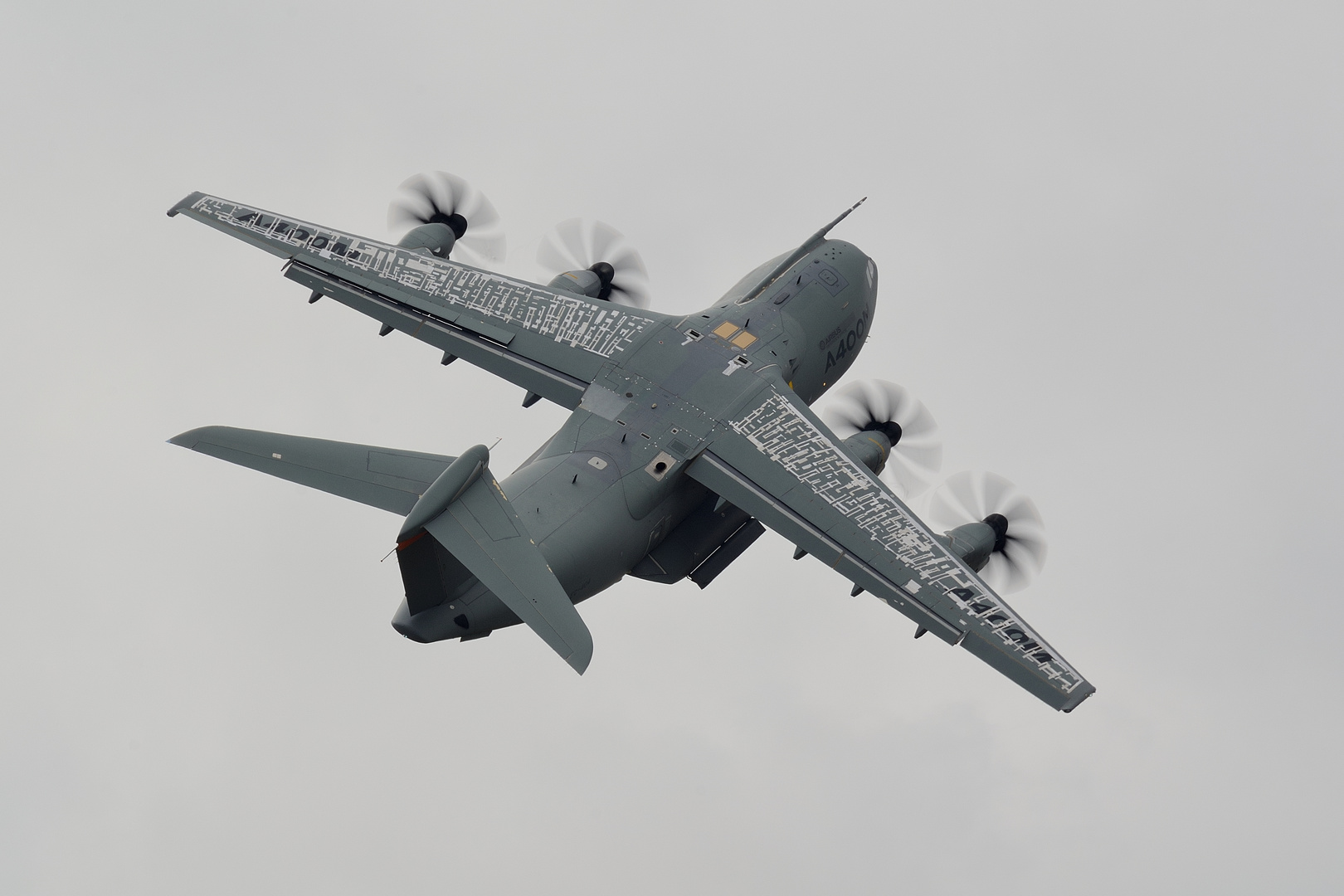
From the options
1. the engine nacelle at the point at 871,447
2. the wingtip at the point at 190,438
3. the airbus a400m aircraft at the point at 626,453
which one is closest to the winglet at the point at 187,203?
the airbus a400m aircraft at the point at 626,453

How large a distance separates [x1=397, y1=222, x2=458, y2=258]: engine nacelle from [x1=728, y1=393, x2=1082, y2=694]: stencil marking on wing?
420 inches

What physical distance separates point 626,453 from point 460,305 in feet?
22.8

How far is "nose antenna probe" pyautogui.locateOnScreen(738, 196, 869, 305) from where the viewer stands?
47.9m

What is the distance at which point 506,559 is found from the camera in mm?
36312

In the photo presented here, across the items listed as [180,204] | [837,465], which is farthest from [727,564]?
[180,204]

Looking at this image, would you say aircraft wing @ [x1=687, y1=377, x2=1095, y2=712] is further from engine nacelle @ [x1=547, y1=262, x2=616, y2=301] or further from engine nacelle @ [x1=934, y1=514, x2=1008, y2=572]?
engine nacelle @ [x1=547, y1=262, x2=616, y2=301]

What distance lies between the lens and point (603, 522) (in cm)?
4075

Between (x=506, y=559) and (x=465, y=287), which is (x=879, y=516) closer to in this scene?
(x=506, y=559)

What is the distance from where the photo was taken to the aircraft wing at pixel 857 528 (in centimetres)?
3928

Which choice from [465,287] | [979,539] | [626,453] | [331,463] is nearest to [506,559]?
[331,463]

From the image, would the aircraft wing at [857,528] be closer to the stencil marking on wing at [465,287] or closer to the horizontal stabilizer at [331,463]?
the stencil marking on wing at [465,287]

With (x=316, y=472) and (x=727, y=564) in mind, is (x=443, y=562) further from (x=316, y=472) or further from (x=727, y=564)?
(x=727, y=564)

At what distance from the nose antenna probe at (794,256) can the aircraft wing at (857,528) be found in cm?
430

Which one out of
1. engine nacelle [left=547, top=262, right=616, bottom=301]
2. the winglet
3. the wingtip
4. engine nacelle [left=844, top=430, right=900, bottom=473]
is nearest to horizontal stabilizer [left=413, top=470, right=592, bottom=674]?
the wingtip
